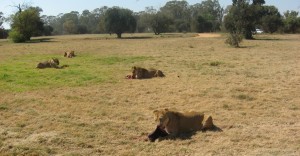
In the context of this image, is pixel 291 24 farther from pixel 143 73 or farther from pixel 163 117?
pixel 163 117

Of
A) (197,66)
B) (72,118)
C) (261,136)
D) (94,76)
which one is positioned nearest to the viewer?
(261,136)

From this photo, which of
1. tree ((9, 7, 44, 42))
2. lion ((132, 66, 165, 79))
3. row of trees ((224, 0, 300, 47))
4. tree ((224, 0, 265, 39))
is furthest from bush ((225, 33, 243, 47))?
tree ((9, 7, 44, 42))

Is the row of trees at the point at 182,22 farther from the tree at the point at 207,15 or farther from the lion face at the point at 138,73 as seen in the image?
the lion face at the point at 138,73

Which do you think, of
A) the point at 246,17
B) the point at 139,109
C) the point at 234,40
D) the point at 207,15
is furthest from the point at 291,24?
the point at 139,109

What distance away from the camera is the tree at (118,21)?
60.8 m

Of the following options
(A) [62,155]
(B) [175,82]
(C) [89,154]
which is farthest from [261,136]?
(B) [175,82]

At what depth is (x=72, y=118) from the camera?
9305 mm

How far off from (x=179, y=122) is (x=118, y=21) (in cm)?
5417

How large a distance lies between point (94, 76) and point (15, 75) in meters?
3.38

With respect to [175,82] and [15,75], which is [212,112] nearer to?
[175,82]

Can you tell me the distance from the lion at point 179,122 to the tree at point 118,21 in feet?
176

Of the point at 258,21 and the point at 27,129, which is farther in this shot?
the point at 258,21

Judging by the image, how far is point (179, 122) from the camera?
25.9 feet

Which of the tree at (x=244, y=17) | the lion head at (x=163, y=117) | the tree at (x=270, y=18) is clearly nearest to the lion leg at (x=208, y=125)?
the lion head at (x=163, y=117)
